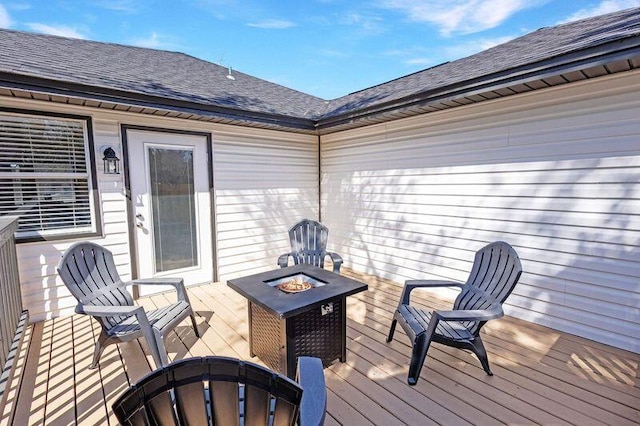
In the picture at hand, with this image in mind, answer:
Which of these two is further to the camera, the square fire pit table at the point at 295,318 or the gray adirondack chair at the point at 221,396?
the square fire pit table at the point at 295,318

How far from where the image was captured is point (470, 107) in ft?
11.8

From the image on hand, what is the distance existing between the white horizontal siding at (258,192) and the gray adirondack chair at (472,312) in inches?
110

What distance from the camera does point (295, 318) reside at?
2.24m

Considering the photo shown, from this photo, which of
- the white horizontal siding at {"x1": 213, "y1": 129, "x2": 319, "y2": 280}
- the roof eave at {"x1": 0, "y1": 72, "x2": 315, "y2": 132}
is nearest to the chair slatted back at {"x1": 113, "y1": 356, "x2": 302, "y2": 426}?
the roof eave at {"x1": 0, "y1": 72, "x2": 315, "y2": 132}

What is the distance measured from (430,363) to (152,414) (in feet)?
7.10

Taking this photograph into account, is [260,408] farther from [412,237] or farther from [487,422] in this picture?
[412,237]

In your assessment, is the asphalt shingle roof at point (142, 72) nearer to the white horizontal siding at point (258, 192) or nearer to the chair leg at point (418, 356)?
the white horizontal siding at point (258, 192)

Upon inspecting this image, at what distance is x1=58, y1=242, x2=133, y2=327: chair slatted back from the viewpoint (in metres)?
2.43

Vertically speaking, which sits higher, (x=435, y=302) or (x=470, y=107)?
(x=470, y=107)

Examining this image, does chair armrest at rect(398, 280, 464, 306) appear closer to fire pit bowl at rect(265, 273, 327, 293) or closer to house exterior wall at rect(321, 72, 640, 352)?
fire pit bowl at rect(265, 273, 327, 293)

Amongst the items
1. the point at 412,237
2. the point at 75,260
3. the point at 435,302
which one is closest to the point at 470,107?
the point at 412,237

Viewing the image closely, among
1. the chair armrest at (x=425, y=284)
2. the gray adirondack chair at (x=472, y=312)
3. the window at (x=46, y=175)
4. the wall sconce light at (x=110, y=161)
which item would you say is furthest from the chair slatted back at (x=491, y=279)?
the window at (x=46, y=175)

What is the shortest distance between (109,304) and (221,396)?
2071 mm

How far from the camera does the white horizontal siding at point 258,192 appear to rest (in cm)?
454
